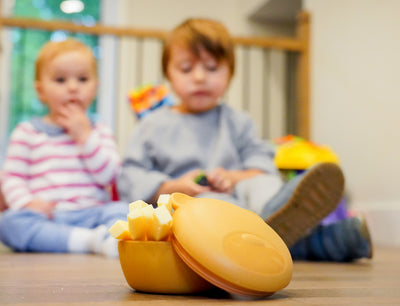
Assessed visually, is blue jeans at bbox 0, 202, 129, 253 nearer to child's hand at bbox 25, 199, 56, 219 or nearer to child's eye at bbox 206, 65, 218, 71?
child's hand at bbox 25, 199, 56, 219

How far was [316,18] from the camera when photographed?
230cm

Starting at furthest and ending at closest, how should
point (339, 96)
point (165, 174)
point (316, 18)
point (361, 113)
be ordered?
point (316, 18) → point (339, 96) → point (361, 113) → point (165, 174)

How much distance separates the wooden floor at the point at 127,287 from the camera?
1.64ft

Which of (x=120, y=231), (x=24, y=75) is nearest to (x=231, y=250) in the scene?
(x=120, y=231)

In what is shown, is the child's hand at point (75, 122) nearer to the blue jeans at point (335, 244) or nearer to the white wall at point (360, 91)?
the blue jeans at point (335, 244)

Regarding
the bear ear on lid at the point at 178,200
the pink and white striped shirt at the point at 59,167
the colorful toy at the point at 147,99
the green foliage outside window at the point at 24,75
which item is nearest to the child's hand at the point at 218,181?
the pink and white striped shirt at the point at 59,167

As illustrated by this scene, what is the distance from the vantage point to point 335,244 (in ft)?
3.39

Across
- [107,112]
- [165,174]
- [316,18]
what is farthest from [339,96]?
[107,112]

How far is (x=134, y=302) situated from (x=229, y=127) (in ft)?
3.00

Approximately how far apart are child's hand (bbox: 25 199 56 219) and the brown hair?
46 cm

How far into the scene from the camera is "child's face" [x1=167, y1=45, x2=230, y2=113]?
1.29 metres

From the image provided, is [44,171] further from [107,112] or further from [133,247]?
[107,112]

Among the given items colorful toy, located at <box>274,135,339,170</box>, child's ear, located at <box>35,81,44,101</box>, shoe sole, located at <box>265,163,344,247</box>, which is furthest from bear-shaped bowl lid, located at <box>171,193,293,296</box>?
colorful toy, located at <box>274,135,339,170</box>

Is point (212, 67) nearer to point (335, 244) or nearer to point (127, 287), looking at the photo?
point (335, 244)
